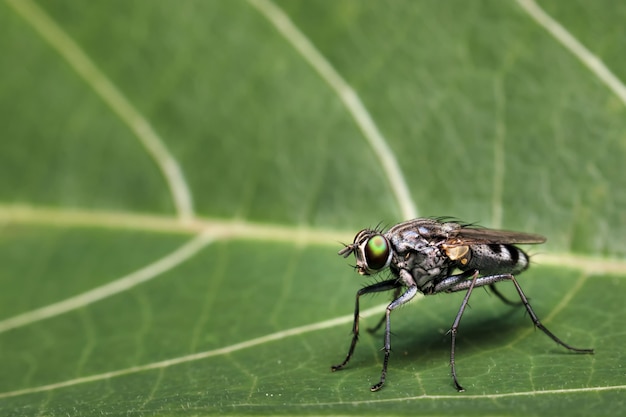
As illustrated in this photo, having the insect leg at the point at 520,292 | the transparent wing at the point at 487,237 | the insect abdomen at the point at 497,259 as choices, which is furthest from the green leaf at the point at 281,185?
the transparent wing at the point at 487,237

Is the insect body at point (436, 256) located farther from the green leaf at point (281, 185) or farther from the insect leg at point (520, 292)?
the green leaf at point (281, 185)

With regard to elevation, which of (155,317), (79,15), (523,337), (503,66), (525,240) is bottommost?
(523,337)

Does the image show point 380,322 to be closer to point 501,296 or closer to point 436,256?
point 436,256

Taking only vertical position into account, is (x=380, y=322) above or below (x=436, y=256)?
below

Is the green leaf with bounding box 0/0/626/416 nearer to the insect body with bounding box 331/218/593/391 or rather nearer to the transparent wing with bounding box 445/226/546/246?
the insect body with bounding box 331/218/593/391

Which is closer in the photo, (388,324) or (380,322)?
(388,324)

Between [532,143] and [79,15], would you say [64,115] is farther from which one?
[532,143]

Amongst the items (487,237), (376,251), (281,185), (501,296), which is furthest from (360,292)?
(281,185)

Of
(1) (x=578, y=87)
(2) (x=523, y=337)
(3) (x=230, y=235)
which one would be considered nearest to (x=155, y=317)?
(3) (x=230, y=235)
